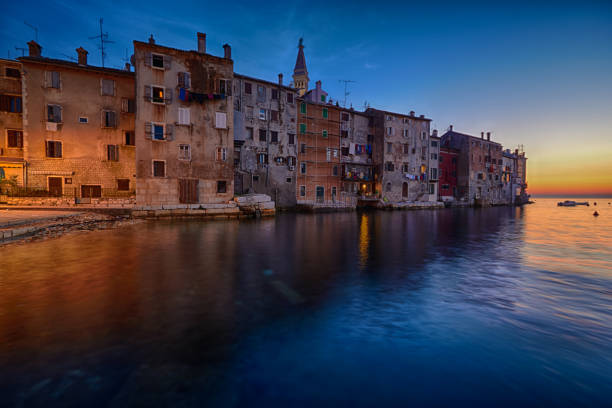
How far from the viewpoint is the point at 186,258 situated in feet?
36.0

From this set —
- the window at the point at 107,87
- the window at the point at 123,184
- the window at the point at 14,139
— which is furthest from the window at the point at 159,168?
the window at the point at 14,139

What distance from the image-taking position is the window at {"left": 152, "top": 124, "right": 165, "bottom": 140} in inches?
957

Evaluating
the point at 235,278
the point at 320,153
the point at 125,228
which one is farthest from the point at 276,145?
the point at 235,278

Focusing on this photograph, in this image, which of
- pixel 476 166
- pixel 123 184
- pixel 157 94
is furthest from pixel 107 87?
pixel 476 166

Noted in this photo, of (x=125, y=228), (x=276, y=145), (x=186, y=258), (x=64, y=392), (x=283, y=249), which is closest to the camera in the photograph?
(x=64, y=392)

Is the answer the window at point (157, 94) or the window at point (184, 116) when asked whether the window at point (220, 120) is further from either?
the window at point (157, 94)

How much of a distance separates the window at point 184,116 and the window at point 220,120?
7.96ft

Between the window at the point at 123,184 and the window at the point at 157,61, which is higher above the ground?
the window at the point at 157,61

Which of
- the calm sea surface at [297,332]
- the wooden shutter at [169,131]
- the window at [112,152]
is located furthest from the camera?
the window at [112,152]

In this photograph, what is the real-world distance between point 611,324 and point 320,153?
34.2 metres

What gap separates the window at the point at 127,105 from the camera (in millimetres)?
26109

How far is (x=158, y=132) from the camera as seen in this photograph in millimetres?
24469

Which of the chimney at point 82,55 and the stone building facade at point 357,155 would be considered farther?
the stone building facade at point 357,155

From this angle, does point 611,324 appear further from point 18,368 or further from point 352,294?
point 18,368
